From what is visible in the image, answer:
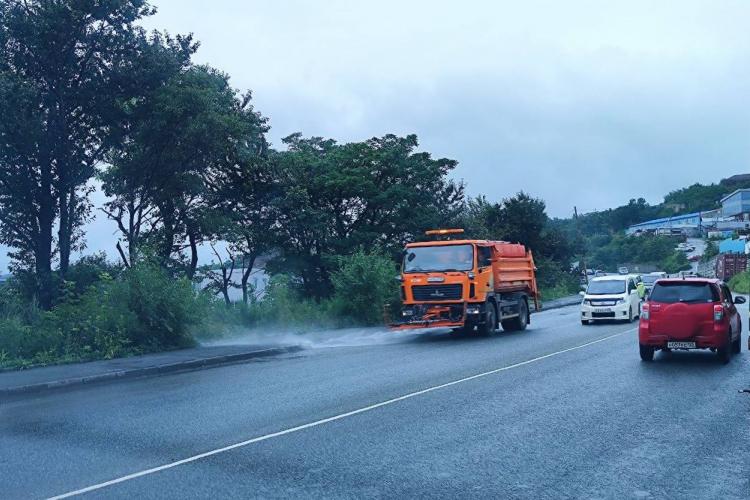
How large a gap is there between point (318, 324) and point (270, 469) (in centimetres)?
2122

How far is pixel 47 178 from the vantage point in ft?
83.5

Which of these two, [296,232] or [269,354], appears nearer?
[269,354]

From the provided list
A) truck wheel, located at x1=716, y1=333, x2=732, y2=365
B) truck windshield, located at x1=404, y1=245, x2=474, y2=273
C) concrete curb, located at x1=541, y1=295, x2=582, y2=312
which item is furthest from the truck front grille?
concrete curb, located at x1=541, y1=295, x2=582, y2=312

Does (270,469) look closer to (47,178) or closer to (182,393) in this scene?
(182,393)

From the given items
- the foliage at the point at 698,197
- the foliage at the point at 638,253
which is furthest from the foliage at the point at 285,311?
the foliage at the point at 698,197

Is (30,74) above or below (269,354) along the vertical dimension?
above

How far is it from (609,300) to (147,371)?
1839cm

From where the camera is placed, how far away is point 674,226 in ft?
367

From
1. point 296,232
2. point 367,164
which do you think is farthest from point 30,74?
point 367,164

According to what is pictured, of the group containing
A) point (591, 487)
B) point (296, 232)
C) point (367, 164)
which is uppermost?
point (367, 164)

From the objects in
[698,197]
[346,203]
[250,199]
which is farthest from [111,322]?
[698,197]

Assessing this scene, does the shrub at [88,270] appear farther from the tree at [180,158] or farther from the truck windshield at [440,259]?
the truck windshield at [440,259]

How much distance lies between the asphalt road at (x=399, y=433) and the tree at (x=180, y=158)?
10524 millimetres

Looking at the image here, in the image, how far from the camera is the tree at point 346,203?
1441 inches
